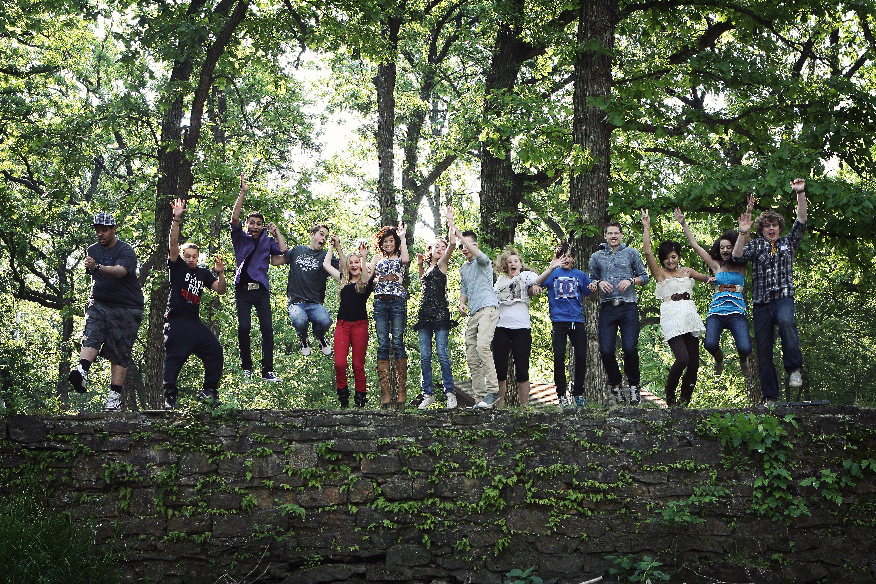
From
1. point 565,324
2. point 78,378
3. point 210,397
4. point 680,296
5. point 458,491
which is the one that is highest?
point 680,296

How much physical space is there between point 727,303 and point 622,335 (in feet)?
3.50

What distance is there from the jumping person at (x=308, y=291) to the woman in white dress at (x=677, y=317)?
133 inches

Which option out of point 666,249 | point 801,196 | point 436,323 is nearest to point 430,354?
point 436,323

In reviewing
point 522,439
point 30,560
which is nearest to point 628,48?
point 522,439

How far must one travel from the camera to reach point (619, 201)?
34.1ft

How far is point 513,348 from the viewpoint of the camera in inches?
317

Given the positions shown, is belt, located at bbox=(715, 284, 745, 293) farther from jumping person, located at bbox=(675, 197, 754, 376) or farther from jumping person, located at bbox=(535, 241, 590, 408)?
jumping person, located at bbox=(535, 241, 590, 408)

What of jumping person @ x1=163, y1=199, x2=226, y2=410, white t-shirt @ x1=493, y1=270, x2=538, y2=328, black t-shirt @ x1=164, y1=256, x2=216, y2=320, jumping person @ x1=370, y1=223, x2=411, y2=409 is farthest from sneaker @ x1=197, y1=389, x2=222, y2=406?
white t-shirt @ x1=493, y1=270, x2=538, y2=328

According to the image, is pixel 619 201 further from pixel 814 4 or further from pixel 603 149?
pixel 814 4

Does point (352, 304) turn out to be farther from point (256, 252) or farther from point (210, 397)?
point (210, 397)

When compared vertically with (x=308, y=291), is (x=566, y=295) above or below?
below

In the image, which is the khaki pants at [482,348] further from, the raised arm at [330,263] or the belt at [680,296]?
the belt at [680,296]

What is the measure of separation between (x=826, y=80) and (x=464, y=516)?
26.2ft

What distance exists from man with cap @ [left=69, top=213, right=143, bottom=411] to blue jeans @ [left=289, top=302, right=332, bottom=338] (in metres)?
1.50
